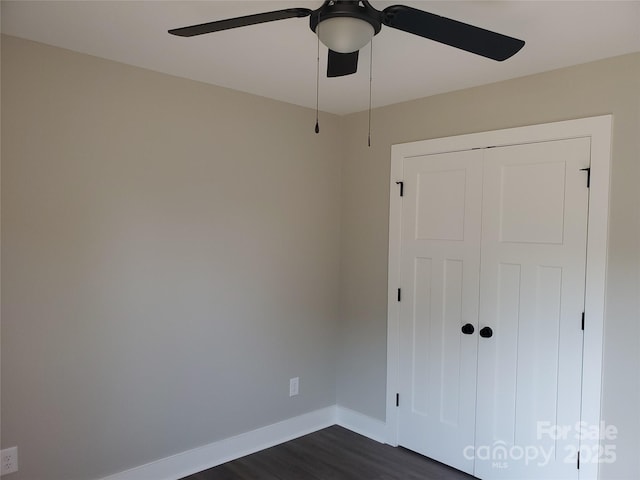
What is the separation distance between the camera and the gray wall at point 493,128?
224 cm

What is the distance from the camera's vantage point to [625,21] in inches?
75.2

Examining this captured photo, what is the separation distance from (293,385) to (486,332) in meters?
1.44

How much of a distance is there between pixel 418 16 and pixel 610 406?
6.87 ft

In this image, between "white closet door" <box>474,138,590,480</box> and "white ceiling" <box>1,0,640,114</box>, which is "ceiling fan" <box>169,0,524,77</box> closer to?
"white ceiling" <box>1,0,640,114</box>

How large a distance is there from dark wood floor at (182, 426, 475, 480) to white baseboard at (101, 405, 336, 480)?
5 centimetres

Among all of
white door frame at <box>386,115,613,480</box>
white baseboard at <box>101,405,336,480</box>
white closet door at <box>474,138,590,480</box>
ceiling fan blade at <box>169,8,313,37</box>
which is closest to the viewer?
ceiling fan blade at <box>169,8,313,37</box>

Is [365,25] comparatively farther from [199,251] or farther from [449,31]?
[199,251]

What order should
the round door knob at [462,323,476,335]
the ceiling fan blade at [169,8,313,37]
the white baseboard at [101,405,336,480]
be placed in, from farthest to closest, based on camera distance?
the round door knob at [462,323,476,335]
the white baseboard at [101,405,336,480]
the ceiling fan blade at [169,8,313,37]

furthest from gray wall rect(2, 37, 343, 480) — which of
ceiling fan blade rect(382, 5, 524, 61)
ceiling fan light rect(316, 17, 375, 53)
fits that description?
ceiling fan blade rect(382, 5, 524, 61)

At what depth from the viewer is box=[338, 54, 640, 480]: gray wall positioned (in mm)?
2236

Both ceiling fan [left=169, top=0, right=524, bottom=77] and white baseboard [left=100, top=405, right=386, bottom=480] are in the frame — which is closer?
ceiling fan [left=169, top=0, right=524, bottom=77]

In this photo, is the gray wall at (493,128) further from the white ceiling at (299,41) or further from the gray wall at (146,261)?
the gray wall at (146,261)

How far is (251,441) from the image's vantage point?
3.12 meters

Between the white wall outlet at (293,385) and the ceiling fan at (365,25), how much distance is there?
2468mm
